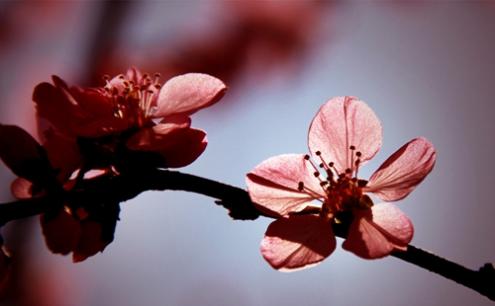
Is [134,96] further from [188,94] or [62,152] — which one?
[62,152]

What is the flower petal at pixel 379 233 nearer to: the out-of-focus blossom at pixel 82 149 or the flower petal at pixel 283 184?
the flower petal at pixel 283 184

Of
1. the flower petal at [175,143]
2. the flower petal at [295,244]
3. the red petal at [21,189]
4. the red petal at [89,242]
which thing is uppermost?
the flower petal at [175,143]

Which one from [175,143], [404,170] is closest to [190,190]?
[175,143]

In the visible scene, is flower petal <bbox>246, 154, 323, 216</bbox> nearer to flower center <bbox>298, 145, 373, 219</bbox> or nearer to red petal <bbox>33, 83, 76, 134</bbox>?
flower center <bbox>298, 145, 373, 219</bbox>

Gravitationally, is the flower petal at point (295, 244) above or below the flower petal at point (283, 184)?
below

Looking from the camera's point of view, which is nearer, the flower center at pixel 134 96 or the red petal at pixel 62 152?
the red petal at pixel 62 152

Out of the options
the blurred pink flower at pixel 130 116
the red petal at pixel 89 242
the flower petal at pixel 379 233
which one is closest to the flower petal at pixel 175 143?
the blurred pink flower at pixel 130 116
